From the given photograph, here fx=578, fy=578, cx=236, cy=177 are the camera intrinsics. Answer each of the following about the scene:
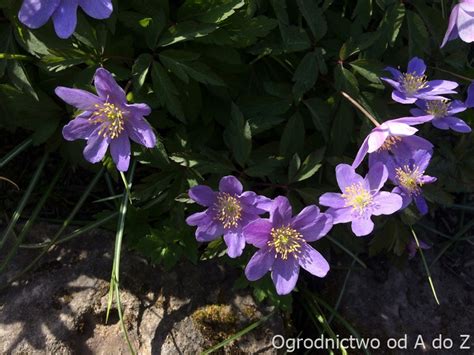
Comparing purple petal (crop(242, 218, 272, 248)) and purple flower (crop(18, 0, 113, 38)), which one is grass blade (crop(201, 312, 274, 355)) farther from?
purple flower (crop(18, 0, 113, 38))

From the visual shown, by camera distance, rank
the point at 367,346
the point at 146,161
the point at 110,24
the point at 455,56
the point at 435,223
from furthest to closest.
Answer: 1. the point at 435,223
2. the point at 367,346
3. the point at 455,56
4. the point at 146,161
5. the point at 110,24

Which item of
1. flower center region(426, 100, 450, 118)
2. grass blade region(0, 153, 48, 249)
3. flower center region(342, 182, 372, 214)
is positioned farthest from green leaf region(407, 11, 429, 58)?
grass blade region(0, 153, 48, 249)

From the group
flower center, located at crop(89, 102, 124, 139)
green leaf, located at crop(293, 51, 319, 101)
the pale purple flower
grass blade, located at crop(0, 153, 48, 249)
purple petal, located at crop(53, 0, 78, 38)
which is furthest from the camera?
the pale purple flower

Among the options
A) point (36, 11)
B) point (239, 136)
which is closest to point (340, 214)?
point (239, 136)

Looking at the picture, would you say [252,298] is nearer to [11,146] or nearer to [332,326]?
[332,326]

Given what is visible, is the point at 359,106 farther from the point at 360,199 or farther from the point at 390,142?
the point at 360,199

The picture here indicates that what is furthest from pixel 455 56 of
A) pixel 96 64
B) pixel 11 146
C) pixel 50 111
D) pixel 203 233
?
pixel 11 146
